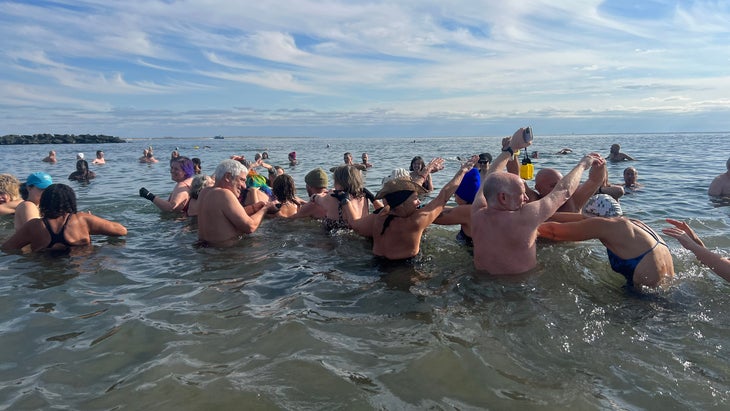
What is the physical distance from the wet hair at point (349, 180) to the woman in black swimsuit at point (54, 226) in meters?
3.63

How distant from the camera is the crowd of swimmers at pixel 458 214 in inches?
164

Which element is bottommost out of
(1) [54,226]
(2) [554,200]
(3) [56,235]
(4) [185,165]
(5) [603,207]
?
(3) [56,235]

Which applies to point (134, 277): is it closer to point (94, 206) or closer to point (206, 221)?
point (206, 221)

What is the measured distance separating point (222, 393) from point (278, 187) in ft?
16.8

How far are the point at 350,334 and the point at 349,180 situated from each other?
2.91 meters

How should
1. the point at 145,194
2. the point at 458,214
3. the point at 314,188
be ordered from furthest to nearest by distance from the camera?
1. the point at 145,194
2. the point at 314,188
3. the point at 458,214

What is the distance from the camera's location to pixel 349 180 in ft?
20.6

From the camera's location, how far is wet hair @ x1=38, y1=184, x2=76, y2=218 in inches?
226

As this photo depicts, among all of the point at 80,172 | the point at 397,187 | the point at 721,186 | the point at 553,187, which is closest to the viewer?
the point at 397,187

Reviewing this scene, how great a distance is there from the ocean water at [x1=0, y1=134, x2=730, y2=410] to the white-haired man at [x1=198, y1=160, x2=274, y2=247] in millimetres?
365

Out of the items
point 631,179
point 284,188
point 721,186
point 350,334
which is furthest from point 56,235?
point 721,186

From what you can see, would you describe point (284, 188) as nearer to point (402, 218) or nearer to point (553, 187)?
point (402, 218)

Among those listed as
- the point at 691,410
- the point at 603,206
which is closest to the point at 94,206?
the point at 603,206

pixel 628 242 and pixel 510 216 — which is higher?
pixel 510 216
